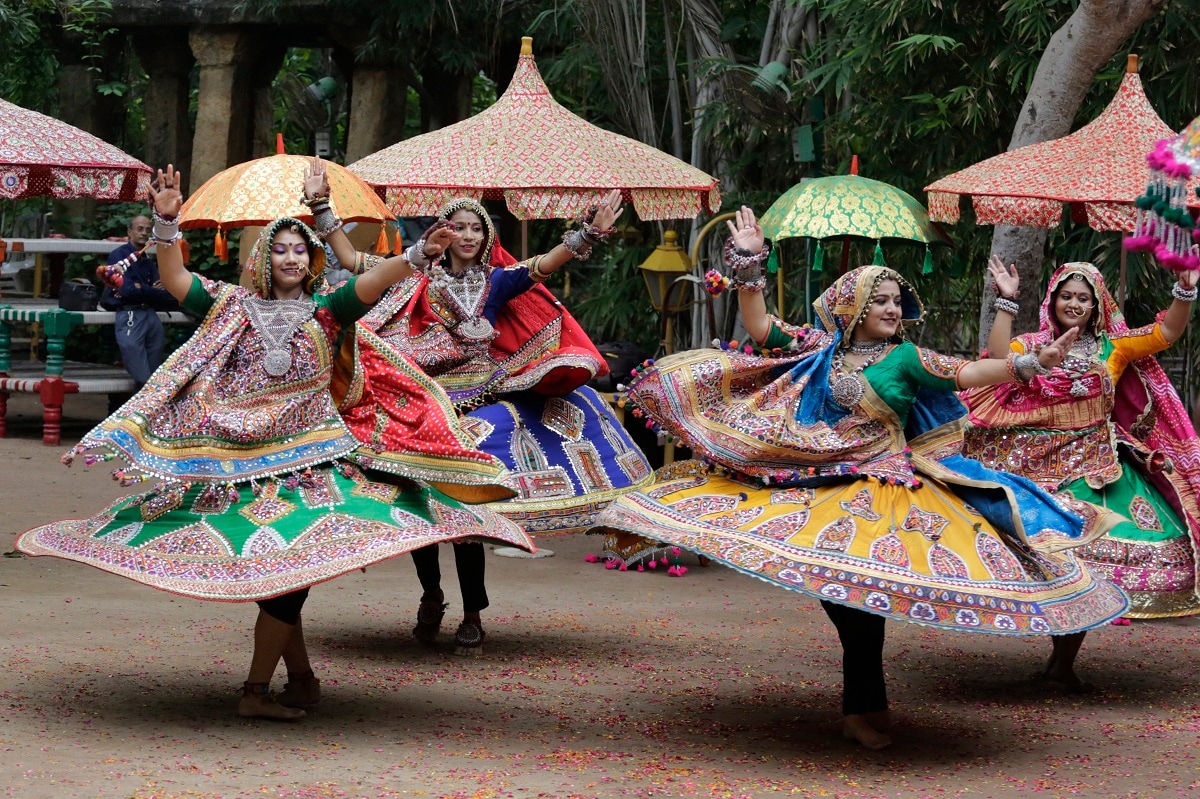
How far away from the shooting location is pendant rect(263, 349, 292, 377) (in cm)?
553

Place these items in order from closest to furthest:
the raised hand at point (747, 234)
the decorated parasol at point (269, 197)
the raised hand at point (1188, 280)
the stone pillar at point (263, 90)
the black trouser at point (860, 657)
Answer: the black trouser at point (860, 657) → the raised hand at point (747, 234) → the raised hand at point (1188, 280) → the decorated parasol at point (269, 197) → the stone pillar at point (263, 90)

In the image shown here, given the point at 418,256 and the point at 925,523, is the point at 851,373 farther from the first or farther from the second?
the point at 418,256

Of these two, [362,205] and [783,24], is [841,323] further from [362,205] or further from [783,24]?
[783,24]

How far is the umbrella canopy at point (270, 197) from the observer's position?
774 centimetres

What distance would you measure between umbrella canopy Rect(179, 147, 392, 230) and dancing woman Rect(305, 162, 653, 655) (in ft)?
1.77

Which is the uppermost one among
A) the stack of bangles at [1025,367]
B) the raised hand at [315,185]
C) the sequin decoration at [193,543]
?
the raised hand at [315,185]

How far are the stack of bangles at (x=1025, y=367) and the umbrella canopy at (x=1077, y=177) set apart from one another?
9.68 ft

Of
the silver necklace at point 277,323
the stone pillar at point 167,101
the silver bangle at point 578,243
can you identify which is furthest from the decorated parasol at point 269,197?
the stone pillar at point 167,101

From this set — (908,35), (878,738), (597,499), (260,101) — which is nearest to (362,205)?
(597,499)

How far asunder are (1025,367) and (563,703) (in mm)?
2083

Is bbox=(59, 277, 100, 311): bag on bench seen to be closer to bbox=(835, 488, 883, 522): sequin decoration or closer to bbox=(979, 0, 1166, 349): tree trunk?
bbox=(979, 0, 1166, 349): tree trunk

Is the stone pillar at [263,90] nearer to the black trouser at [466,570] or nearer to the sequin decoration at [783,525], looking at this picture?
the black trouser at [466,570]

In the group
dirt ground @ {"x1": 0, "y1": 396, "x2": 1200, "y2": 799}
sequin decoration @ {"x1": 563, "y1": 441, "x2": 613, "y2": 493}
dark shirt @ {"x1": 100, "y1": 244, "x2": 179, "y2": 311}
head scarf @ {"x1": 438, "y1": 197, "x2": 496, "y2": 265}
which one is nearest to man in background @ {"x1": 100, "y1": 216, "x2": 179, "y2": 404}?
dark shirt @ {"x1": 100, "y1": 244, "x2": 179, "y2": 311}

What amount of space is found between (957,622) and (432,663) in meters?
2.45
